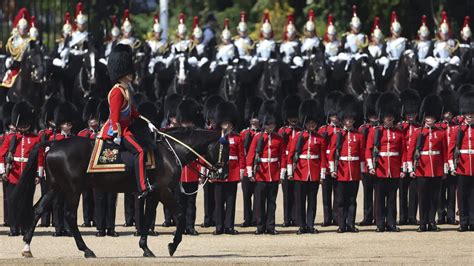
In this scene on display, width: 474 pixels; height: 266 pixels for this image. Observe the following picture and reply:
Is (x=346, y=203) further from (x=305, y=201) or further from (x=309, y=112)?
(x=309, y=112)

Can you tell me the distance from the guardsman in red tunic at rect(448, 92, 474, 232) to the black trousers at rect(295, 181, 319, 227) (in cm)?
147

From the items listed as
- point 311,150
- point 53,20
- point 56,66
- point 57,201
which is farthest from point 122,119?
point 53,20

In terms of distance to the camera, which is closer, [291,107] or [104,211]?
[104,211]

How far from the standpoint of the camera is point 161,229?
21.1m

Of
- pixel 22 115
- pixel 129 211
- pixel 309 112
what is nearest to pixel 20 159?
pixel 22 115

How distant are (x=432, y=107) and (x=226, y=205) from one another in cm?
290

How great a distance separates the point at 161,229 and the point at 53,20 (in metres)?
15.3

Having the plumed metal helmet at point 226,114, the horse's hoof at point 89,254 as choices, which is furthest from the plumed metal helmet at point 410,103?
the horse's hoof at point 89,254

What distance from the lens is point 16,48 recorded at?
29859 millimetres

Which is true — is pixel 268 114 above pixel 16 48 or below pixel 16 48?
below

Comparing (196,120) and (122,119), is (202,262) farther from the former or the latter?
(196,120)

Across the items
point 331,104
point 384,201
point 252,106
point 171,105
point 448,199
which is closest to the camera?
point 384,201

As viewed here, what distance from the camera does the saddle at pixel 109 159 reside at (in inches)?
687

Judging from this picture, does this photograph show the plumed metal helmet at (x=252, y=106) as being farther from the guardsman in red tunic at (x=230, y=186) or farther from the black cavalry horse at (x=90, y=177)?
the black cavalry horse at (x=90, y=177)
